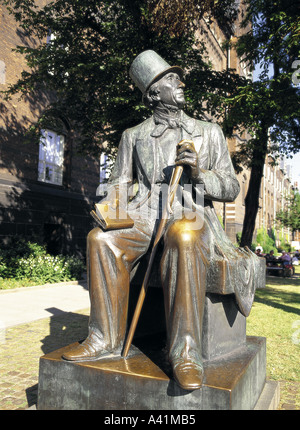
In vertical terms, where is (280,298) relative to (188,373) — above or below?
below

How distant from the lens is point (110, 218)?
2.67 metres

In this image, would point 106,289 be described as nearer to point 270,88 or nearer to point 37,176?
point 270,88

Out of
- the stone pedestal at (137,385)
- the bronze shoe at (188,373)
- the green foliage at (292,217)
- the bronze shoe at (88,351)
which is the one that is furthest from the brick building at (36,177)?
the green foliage at (292,217)

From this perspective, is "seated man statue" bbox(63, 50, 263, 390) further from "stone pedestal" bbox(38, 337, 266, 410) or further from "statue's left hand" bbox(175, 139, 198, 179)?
"stone pedestal" bbox(38, 337, 266, 410)

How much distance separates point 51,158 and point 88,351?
1470cm

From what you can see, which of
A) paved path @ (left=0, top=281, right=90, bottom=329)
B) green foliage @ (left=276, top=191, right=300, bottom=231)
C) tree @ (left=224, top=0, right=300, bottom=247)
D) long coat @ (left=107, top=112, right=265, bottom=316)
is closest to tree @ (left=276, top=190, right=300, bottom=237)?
green foliage @ (left=276, top=191, right=300, bottom=231)

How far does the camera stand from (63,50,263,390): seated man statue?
2.32 meters

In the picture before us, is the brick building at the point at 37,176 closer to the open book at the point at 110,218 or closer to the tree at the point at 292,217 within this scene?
the open book at the point at 110,218

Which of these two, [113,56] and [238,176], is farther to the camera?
[238,176]

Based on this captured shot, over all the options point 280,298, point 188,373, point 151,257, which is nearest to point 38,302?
point 280,298

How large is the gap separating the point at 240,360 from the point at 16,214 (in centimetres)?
1270

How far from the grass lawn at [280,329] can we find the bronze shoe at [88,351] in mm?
1976
